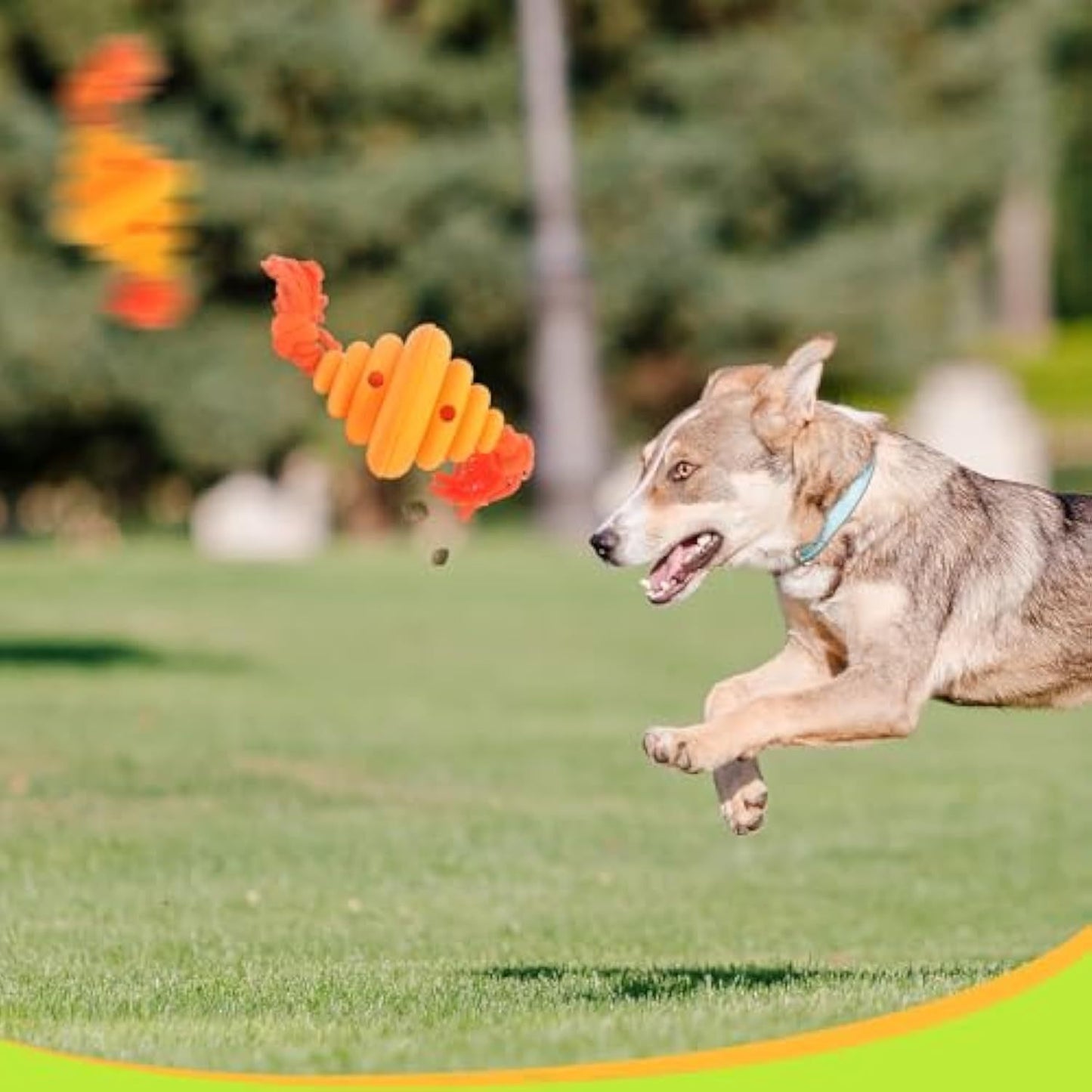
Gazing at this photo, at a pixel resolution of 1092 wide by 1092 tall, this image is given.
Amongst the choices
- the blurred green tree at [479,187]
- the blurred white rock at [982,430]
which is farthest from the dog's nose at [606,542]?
the blurred white rock at [982,430]

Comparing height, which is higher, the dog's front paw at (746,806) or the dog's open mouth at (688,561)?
the dog's open mouth at (688,561)

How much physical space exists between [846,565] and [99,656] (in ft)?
56.6

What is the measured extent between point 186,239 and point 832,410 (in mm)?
33618

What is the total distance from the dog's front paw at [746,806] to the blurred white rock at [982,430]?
107 feet

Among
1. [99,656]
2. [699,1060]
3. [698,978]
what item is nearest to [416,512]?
[698,978]

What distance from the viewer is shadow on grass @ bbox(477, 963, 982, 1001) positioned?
1033cm

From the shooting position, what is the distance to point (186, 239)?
4262cm

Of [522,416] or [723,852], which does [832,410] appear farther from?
[522,416]

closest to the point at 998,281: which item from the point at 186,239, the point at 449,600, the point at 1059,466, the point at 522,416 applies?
the point at 1059,466

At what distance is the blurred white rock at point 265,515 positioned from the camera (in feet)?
143

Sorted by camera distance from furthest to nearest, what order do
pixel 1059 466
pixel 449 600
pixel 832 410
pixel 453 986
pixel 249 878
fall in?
pixel 1059 466 < pixel 449 600 < pixel 249 878 < pixel 453 986 < pixel 832 410

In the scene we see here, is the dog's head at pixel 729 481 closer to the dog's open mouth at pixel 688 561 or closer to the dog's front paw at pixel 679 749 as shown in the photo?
the dog's open mouth at pixel 688 561

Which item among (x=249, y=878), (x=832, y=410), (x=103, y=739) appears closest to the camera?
(x=832, y=410)

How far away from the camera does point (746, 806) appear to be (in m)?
9.79
